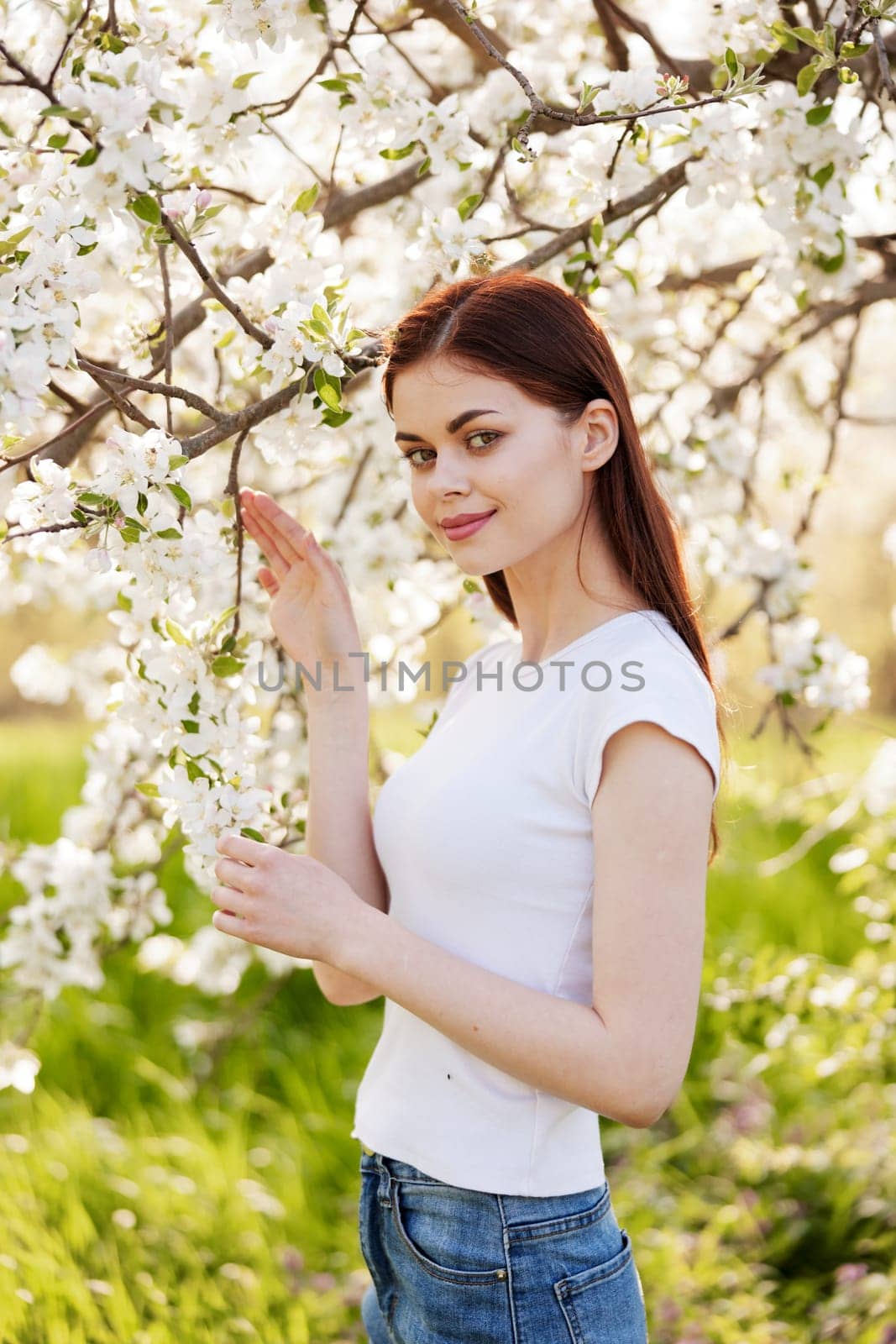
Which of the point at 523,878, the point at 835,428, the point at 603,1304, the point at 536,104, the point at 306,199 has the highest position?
the point at 835,428

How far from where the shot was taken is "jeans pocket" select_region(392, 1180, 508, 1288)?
1.23 metres

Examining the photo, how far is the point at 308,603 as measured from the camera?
1.65m

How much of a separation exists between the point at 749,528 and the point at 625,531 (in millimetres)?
962

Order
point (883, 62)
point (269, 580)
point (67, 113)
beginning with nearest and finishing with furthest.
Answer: point (67, 113) → point (883, 62) → point (269, 580)

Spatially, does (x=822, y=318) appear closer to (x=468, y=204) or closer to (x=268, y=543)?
(x=468, y=204)

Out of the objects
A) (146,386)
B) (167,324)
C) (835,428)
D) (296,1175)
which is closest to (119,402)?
(146,386)

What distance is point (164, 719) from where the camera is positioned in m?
1.49

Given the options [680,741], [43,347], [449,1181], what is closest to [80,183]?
[43,347]

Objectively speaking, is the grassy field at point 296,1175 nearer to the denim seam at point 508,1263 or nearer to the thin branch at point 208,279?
the denim seam at point 508,1263

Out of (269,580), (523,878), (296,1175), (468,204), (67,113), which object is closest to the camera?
(67,113)

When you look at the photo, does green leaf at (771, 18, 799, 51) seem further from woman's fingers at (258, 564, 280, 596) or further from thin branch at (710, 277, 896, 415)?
woman's fingers at (258, 564, 280, 596)

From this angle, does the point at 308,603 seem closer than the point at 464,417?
Answer: No

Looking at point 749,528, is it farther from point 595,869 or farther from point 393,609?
point 595,869

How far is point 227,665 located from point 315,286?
49 centimetres
